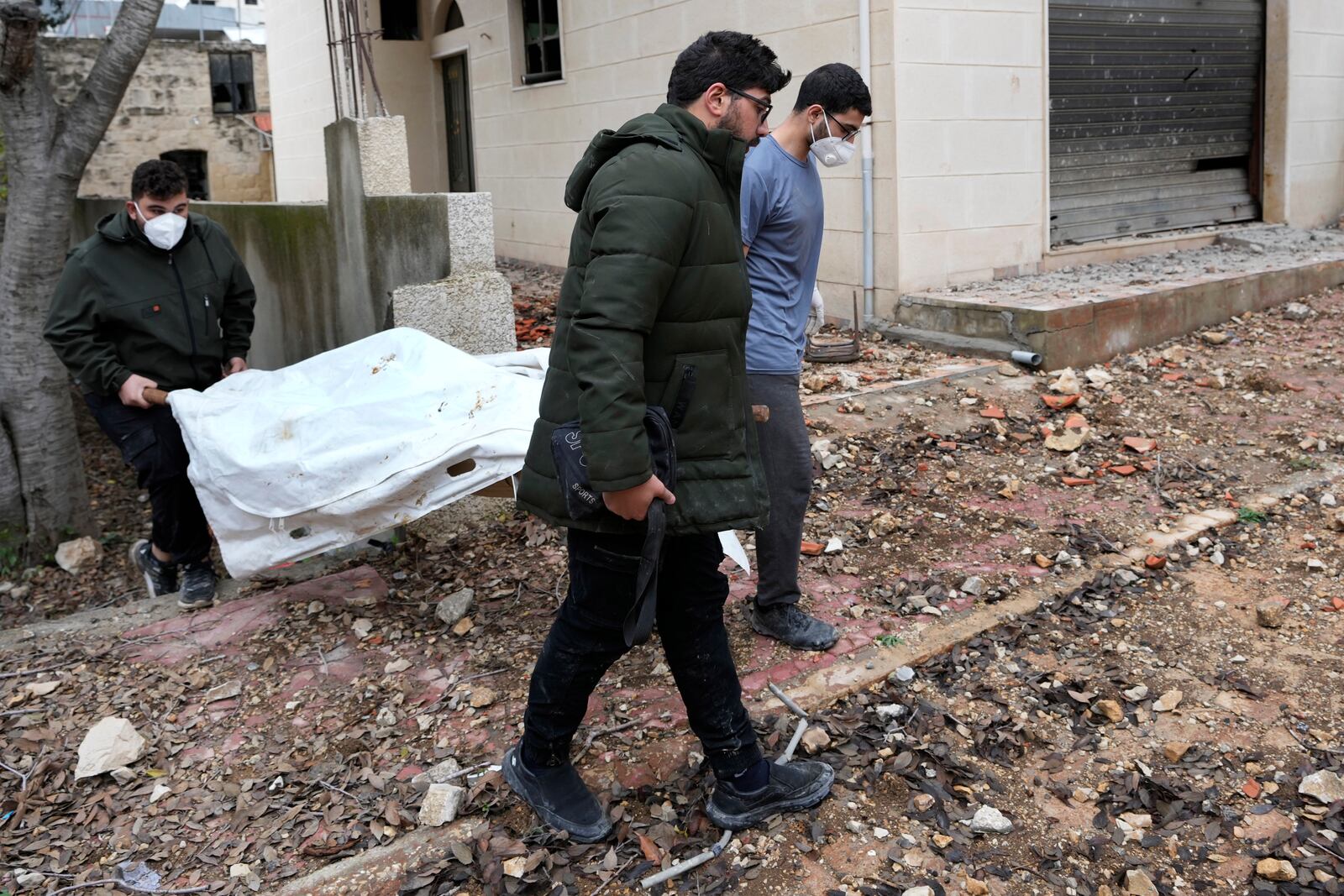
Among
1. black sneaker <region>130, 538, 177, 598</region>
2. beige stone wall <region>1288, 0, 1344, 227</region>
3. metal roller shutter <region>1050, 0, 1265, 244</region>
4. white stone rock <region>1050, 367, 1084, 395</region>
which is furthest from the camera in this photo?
beige stone wall <region>1288, 0, 1344, 227</region>

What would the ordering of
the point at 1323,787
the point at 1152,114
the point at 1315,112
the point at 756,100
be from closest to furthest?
the point at 756,100, the point at 1323,787, the point at 1152,114, the point at 1315,112

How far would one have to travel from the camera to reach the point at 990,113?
8055 millimetres

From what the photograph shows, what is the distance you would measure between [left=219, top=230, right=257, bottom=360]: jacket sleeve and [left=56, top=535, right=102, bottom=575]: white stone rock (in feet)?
5.97

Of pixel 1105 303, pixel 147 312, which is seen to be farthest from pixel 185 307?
pixel 1105 303

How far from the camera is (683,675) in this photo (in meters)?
2.82

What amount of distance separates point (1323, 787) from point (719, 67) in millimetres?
2441

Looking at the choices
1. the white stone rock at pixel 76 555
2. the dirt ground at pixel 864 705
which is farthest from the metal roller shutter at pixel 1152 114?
the white stone rock at pixel 76 555

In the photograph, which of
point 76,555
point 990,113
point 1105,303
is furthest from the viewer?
point 990,113

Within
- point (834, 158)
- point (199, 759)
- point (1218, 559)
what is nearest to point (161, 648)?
point (199, 759)

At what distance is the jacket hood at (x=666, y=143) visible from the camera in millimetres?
2500

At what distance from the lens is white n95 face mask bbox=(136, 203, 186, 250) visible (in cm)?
447

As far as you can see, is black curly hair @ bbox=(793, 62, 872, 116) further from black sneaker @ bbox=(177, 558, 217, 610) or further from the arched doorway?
the arched doorway

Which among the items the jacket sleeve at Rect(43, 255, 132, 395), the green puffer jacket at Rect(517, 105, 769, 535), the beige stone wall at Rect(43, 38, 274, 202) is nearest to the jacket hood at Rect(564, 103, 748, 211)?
the green puffer jacket at Rect(517, 105, 769, 535)

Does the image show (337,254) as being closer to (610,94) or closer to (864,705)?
(864,705)
